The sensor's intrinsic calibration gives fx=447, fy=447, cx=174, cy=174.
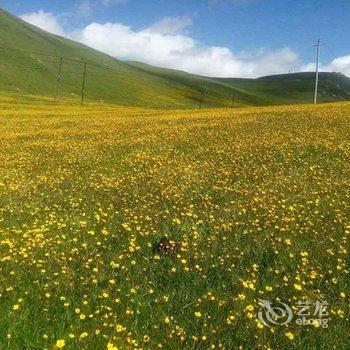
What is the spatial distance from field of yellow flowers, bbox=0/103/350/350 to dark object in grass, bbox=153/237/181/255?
4 centimetres

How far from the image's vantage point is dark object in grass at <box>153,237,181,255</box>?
985 cm

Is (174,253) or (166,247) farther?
(166,247)

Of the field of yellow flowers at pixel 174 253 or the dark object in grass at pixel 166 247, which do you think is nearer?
the field of yellow flowers at pixel 174 253

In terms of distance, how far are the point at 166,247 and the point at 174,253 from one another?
25cm

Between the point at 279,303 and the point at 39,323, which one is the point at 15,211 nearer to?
the point at 39,323

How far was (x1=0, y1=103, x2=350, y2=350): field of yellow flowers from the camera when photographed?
696 centimetres

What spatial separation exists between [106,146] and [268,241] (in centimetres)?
1739

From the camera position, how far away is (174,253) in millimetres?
9805

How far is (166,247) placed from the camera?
994 centimetres

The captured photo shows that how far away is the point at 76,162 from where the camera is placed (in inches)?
839

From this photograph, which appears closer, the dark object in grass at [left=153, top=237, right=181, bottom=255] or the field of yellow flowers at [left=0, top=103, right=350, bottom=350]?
the field of yellow flowers at [left=0, top=103, right=350, bottom=350]

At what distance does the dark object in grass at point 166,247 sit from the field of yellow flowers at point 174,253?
4cm

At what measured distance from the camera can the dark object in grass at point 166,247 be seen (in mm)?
9852

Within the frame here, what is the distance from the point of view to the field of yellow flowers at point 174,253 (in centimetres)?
696
